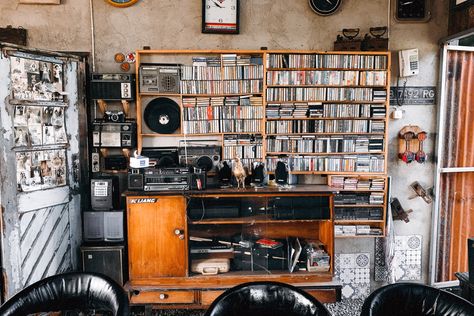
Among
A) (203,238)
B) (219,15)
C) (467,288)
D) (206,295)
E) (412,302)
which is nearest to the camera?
(412,302)

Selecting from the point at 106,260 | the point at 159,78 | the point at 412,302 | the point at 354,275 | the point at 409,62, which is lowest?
the point at 354,275

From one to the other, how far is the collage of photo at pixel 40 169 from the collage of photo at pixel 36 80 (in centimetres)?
52

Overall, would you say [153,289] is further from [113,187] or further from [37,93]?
[37,93]

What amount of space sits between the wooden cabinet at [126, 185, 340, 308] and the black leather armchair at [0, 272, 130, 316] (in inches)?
53.9

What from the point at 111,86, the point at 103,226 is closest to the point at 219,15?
the point at 111,86

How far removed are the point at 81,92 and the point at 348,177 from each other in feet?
Answer: 9.95

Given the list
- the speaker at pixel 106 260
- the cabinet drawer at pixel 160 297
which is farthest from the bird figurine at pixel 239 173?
the speaker at pixel 106 260

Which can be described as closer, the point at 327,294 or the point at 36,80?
the point at 36,80

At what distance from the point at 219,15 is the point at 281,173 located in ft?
6.04

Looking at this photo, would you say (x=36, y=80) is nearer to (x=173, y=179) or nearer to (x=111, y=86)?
(x=111, y=86)

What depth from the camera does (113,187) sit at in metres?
3.84

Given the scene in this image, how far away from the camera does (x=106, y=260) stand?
3713 millimetres

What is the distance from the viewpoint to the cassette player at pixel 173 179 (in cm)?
368

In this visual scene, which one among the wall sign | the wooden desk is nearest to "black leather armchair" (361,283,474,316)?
the wooden desk
